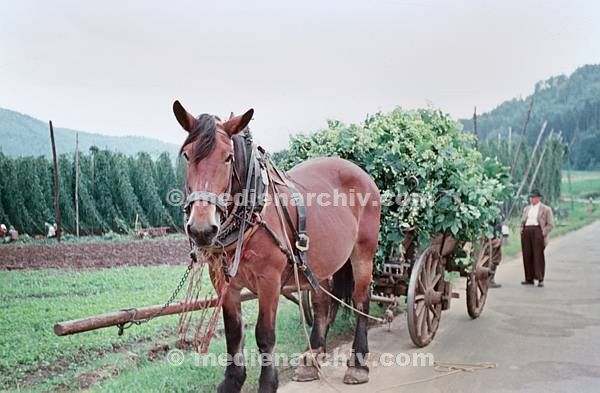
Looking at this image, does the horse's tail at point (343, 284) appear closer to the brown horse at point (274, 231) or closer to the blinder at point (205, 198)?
the brown horse at point (274, 231)

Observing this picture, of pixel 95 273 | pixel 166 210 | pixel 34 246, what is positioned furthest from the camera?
pixel 166 210

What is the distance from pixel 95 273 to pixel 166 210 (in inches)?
29.8

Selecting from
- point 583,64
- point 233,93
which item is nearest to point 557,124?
point 583,64

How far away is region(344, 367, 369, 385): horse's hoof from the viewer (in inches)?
157

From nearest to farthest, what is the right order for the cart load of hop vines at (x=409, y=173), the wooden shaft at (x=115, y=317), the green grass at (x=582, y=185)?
the wooden shaft at (x=115, y=317)
the cart load of hop vines at (x=409, y=173)
the green grass at (x=582, y=185)

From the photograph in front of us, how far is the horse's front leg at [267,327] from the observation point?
321 cm

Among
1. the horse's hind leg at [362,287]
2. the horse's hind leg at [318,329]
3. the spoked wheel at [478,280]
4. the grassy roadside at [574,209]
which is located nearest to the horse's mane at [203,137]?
the horse's hind leg at [318,329]

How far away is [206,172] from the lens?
274 cm

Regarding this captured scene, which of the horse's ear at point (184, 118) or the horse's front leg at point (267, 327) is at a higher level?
the horse's ear at point (184, 118)

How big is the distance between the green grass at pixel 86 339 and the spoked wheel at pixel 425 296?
1.34 m

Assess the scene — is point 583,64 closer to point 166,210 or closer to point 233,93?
point 233,93

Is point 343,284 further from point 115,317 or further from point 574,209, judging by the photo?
point 574,209

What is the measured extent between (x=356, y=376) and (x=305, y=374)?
13.9 inches

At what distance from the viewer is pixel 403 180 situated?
4.87 metres
